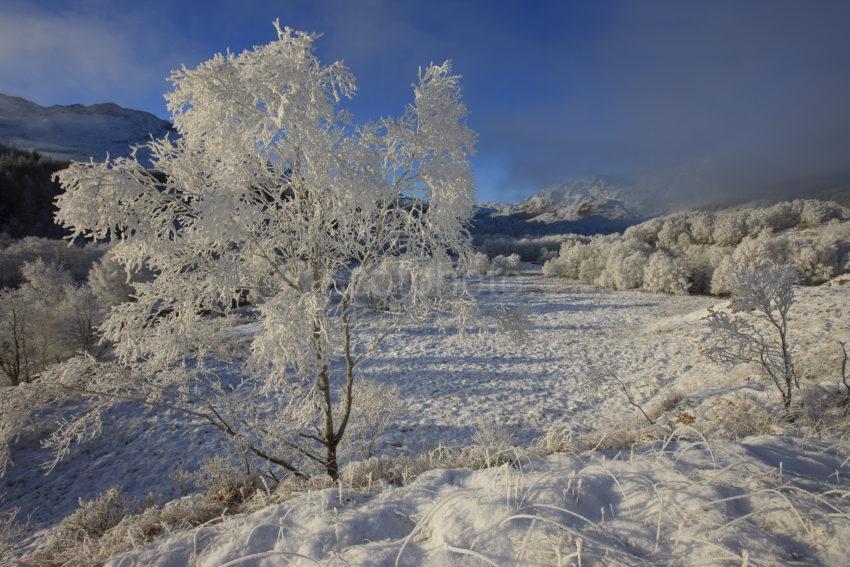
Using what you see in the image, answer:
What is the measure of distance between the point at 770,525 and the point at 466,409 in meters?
7.12

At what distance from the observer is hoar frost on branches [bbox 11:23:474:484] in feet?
9.36

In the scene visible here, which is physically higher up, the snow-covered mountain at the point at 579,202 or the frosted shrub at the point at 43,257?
the snow-covered mountain at the point at 579,202

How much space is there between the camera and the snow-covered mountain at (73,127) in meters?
77.8

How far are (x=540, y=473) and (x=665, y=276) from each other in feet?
72.8

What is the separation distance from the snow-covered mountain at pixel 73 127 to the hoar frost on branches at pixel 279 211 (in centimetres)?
9345

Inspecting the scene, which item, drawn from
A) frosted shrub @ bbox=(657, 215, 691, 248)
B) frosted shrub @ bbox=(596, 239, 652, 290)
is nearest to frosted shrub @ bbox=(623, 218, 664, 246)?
frosted shrub @ bbox=(657, 215, 691, 248)

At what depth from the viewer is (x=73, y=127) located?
8819 cm

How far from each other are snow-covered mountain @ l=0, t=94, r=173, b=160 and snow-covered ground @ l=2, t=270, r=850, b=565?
89.9 m

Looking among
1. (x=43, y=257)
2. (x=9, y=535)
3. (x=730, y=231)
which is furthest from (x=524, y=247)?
(x=9, y=535)

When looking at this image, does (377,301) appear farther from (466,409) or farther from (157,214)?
(466,409)

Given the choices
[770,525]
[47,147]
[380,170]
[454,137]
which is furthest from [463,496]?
[47,147]

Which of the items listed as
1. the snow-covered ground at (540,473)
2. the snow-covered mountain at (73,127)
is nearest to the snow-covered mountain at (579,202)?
the snow-covered ground at (540,473)

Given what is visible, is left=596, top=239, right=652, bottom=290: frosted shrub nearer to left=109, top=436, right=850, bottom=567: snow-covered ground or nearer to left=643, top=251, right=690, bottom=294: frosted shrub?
left=643, top=251, right=690, bottom=294: frosted shrub

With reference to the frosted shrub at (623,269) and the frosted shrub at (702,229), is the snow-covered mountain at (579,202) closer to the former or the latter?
the frosted shrub at (702,229)
